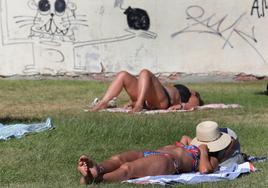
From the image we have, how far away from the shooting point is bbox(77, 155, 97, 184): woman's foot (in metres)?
5.54

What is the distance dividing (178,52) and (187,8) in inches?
42.5

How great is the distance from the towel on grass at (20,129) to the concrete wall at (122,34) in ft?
26.1

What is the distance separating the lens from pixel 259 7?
1645 cm

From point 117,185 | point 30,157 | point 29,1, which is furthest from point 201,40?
Result: point 117,185

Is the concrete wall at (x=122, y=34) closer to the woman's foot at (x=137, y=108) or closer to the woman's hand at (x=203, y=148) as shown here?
the woman's foot at (x=137, y=108)

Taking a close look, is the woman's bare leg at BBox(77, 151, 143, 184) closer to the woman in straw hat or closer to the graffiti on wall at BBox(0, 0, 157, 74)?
the woman in straw hat

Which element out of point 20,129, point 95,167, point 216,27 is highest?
point 216,27

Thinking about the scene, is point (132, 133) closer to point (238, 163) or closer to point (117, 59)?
point (238, 163)

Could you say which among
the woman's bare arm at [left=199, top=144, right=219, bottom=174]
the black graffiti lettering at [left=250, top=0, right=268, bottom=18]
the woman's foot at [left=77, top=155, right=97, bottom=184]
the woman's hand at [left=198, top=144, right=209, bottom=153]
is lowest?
the woman's bare arm at [left=199, top=144, right=219, bottom=174]

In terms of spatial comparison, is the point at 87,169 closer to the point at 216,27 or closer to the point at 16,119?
the point at 16,119

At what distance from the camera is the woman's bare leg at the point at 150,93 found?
10.8 metres

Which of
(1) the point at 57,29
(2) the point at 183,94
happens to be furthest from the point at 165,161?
(1) the point at 57,29

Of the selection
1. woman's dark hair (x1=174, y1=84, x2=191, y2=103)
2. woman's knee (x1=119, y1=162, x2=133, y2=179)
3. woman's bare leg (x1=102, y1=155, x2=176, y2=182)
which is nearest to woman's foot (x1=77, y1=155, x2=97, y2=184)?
woman's bare leg (x1=102, y1=155, x2=176, y2=182)

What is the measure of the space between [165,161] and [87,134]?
207 centimetres
